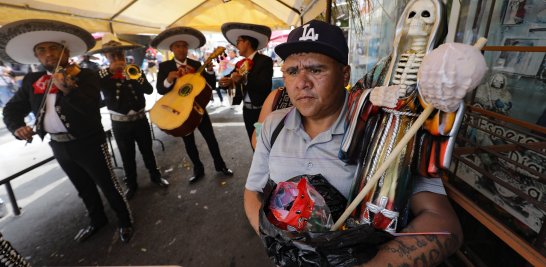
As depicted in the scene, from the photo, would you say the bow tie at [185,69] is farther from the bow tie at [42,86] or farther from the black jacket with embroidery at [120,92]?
the bow tie at [42,86]

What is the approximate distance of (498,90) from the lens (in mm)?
1785

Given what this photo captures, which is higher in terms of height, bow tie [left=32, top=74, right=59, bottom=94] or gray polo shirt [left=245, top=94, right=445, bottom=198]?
bow tie [left=32, top=74, right=59, bottom=94]

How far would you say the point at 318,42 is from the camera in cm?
117

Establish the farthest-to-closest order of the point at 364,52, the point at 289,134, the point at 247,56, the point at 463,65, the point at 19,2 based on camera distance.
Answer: the point at 364,52 < the point at 247,56 < the point at 19,2 < the point at 289,134 < the point at 463,65

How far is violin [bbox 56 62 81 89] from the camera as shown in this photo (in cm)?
234

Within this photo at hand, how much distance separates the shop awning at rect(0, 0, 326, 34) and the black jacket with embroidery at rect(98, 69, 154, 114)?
1561 millimetres

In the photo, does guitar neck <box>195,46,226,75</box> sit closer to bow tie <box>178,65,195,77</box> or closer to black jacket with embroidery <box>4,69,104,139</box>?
Answer: bow tie <box>178,65,195,77</box>

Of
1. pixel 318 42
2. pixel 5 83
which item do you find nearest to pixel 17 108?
pixel 318 42

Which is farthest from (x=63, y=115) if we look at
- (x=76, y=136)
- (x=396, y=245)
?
(x=396, y=245)

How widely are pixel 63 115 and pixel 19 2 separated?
2326mm

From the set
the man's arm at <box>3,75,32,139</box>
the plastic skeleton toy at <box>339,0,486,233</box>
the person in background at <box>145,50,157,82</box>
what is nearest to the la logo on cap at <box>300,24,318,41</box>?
the plastic skeleton toy at <box>339,0,486,233</box>

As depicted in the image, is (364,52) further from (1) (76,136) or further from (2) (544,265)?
(1) (76,136)

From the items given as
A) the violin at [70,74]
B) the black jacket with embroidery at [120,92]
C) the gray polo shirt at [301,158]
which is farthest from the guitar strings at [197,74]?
the gray polo shirt at [301,158]

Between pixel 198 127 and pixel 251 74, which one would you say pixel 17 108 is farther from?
pixel 251 74
